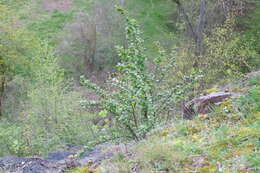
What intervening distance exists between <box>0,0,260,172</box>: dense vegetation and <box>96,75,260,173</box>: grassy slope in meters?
0.02

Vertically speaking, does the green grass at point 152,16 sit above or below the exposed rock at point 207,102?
below

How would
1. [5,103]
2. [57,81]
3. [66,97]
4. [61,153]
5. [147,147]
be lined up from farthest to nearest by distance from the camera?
[5,103] → [57,81] → [66,97] → [61,153] → [147,147]

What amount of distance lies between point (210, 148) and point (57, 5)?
2453 cm

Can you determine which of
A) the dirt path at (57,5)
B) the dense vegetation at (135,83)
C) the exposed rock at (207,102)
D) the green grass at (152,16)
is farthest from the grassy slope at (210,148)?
the dirt path at (57,5)

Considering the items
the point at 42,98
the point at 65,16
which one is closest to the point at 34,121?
the point at 42,98

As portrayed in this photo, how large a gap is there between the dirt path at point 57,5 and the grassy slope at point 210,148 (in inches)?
891

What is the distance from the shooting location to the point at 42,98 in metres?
12.8

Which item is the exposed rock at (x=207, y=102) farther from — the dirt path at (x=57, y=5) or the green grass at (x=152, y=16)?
the dirt path at (x=57, y=5)

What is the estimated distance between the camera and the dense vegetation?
458 centimetres

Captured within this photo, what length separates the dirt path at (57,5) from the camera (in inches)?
1029

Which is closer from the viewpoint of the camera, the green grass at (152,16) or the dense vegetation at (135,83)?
the dense vegetation at (135,83)

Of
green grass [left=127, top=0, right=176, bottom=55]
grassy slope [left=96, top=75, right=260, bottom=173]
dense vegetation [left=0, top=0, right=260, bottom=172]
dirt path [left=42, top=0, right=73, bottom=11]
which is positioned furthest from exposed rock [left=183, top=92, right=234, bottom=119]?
dirt path [left=42, top=0, right=73, bottom=11]

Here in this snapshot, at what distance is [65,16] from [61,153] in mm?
16748

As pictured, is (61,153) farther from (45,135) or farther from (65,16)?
(65,16)
